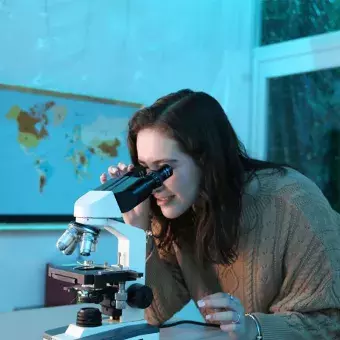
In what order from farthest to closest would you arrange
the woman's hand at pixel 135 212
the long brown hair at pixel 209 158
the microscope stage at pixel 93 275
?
the woman's hand at pixel 135 212
the long brown hair at pixel 209 158
the microscope stage at pixel 93 275

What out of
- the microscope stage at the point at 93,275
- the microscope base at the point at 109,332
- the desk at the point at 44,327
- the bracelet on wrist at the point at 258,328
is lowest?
the desk at the point at 44,327

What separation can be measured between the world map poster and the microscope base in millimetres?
1311

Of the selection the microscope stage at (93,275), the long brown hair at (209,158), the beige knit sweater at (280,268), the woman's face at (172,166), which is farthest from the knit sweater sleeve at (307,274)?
the microscope stage at (93,275)

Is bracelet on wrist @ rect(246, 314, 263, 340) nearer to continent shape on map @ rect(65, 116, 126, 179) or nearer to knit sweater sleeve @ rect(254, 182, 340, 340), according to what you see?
knit sweater sleeve @ rect(254, 182, 340, 340)

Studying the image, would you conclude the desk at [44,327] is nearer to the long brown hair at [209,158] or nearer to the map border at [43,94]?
the long brown hair at [209,158]

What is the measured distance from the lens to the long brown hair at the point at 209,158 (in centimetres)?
132

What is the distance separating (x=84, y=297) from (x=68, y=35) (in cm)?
170

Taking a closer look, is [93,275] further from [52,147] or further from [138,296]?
[52,147]

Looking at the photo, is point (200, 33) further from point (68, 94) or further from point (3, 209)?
point (3, 209)

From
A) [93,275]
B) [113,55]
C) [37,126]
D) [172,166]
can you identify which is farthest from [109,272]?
[113,55]

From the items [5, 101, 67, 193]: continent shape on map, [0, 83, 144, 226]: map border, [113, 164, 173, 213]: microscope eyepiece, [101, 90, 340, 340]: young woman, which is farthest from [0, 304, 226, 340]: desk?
[5, 101, 67, 193]: continent shape on map

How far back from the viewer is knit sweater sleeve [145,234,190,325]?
1509 mm

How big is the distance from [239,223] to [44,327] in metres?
0.55

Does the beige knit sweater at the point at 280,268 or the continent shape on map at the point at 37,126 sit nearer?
the beige knit sweater at the point at 280,268
